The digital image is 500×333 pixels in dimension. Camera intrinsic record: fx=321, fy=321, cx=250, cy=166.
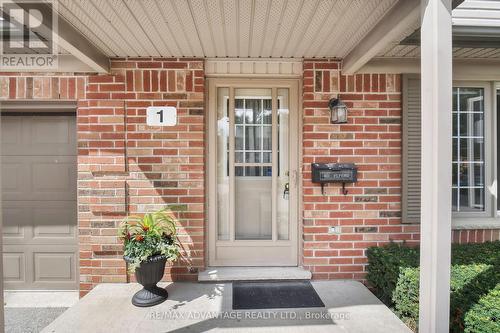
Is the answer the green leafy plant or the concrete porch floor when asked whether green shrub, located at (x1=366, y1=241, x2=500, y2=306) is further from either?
the green leafy plant

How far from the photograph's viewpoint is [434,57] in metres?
1.92

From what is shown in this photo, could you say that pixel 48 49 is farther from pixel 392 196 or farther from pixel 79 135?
pixel 392 196

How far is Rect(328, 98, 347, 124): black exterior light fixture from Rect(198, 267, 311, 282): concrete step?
1.70 meters

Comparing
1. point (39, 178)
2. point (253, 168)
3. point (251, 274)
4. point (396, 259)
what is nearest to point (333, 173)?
point (253, 168)

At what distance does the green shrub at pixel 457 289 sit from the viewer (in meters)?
2.28

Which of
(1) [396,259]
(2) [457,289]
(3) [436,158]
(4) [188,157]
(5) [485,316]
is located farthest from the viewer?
(4) [188,157]

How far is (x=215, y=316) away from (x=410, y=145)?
2682 mm

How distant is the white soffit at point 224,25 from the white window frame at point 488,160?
67.8 inches

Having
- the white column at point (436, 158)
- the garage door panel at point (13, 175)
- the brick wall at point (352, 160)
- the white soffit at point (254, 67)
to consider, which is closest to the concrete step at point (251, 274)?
the brick wall at point (352, 160)

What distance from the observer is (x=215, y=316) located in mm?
2783

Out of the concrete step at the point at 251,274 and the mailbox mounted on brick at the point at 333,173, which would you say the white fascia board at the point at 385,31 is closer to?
the mailbox mounted on brick at the point at 333,173

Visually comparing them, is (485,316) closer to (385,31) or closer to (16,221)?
(385,31)

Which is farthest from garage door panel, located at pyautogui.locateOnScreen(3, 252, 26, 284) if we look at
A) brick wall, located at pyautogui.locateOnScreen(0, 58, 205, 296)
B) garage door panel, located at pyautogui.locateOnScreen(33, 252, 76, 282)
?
brick wall, located at pyautogui.locateOnScreen(0, 58, 205, 296)

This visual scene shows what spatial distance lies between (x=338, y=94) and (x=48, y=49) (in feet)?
9.90
